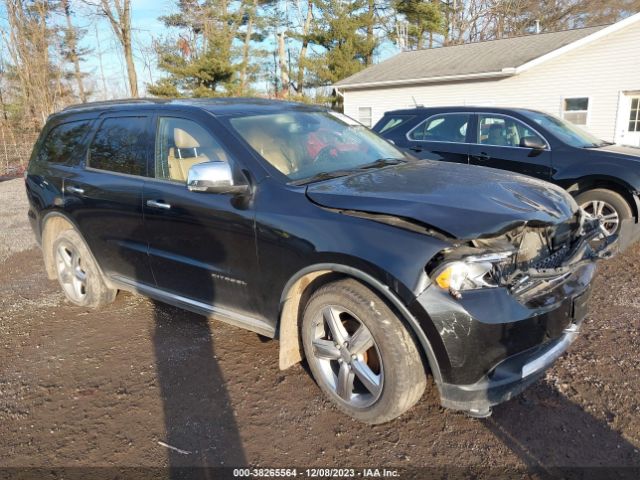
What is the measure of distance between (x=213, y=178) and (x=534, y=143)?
4741 mm

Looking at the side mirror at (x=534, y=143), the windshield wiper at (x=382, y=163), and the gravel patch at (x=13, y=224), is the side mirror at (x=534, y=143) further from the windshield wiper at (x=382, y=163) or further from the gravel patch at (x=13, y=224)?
the gravel patch at (x=13, y=224)

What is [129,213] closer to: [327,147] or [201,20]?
[327,147]

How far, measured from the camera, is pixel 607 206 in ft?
18.7

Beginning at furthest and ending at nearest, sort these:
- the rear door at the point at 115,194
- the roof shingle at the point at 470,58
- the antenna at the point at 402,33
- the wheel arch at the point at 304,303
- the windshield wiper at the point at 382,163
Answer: the antenna at the point at 402,33 → the roof shingle at the point at 470,58 → the rear door at the point at 115,194 → the windshield wiper at the point at 382,163 → the wheel arch at the point at 304,303

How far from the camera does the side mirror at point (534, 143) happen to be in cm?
611

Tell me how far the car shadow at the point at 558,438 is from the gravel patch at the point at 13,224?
6631 mm

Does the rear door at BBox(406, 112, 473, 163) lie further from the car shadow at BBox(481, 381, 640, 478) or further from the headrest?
the car shadow at BBox(481, 381, 640, 478)

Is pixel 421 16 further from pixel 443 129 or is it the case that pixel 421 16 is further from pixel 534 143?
pixel 534 143

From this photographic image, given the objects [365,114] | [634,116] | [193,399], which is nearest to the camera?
[193,399]

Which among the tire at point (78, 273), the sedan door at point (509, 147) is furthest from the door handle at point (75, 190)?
the sedan door at point (509, 147)

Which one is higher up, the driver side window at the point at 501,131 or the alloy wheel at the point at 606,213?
the driver side window at the point at 501,131

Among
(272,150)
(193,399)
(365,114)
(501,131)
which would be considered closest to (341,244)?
(272,150)

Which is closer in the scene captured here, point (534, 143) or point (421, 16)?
point (534, 143)

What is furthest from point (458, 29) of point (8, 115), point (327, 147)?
point (327, 147)
